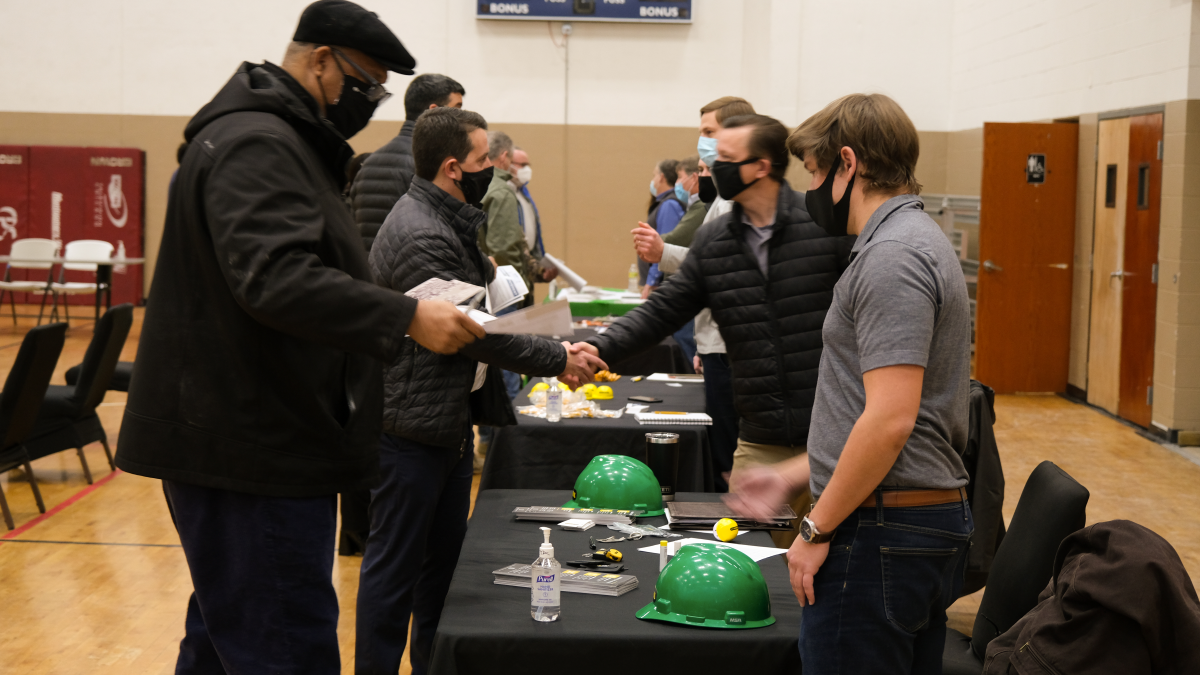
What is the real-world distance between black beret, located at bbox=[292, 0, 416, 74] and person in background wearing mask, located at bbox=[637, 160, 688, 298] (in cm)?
504

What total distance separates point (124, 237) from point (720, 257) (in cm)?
1197

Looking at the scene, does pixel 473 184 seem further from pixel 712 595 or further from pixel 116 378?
pixel 116 378

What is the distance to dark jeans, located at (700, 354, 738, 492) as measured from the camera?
13.7 feet

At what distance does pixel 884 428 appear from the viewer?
5.31 feet

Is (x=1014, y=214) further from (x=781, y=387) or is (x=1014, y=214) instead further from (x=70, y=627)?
(x=70, y=627)

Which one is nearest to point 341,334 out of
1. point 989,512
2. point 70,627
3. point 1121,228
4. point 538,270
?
point 989,512

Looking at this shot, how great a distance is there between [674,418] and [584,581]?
196 centimetres

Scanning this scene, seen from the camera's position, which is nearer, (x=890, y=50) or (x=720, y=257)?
(x=720, y=257)

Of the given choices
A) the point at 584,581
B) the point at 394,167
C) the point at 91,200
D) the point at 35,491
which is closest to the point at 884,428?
the point at 584,581

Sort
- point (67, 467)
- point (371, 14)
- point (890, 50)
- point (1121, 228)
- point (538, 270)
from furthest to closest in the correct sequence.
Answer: point (890, 50)
point (1121, 228)
point (538, 270)
point (67, 467)
point (371, 14)

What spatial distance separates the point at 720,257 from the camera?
2.89 metres

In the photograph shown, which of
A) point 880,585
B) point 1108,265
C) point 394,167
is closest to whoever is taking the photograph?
point 880,585

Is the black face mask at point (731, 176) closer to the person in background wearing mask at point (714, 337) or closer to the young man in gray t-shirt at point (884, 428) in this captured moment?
the person in background wearing mask at point (714, 337)

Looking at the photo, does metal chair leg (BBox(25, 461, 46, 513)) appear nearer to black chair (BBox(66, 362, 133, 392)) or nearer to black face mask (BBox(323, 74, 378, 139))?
black chair (BBox(66, 362, 133, 392))
